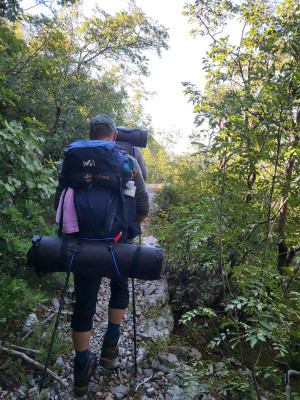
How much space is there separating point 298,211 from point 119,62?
9.72 metres

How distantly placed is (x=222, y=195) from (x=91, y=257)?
1.30 metres

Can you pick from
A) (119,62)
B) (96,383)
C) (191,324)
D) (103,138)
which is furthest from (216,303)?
(119,62)

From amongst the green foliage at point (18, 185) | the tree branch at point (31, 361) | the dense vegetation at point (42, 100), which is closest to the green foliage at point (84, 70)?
the dense vegetation at point (42, 100)

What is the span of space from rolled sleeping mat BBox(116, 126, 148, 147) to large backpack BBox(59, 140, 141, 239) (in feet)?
3.10

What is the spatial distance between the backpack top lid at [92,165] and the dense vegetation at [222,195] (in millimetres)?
736

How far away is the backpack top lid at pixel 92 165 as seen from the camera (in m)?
1.92

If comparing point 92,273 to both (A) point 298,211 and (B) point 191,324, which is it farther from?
(A) point 298,211

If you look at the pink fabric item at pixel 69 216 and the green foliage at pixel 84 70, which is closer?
the pink fabric item at pixel 69 216

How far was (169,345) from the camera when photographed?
3100 mm

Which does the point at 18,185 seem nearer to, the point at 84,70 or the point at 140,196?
the point at 140,196

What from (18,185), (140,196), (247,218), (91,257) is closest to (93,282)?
(91,257)

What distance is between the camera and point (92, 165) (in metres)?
1.93

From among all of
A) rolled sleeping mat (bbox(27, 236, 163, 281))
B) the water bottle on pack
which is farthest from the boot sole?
the water bottle on pack

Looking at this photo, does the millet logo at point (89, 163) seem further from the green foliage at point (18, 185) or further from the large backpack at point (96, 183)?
the green foliage at point (18, 185)
